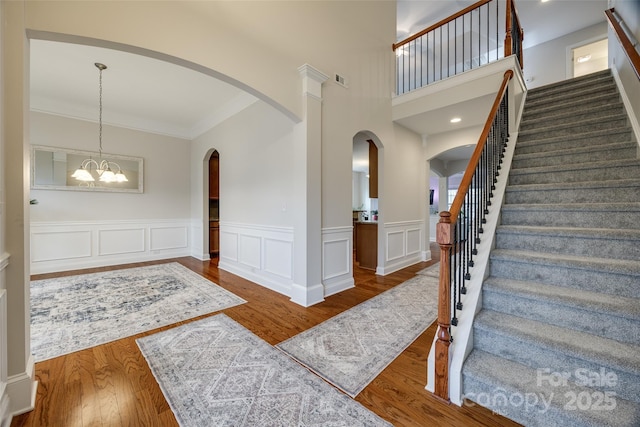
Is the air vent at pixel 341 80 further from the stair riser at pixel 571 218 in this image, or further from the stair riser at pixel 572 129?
the stair riser at pixel 571 218

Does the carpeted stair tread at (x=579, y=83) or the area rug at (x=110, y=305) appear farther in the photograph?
the carpeted stair tread at (x=579, y=83)

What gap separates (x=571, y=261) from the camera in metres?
1.72

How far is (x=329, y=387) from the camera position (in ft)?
5.44

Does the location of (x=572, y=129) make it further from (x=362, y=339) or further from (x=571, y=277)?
(x=362, y=339)

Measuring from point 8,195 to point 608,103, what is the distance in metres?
5.49

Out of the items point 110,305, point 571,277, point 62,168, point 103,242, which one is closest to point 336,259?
point 571,277

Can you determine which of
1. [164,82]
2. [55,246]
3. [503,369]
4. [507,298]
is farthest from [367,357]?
[55,246]

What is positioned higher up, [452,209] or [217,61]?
[217,61]

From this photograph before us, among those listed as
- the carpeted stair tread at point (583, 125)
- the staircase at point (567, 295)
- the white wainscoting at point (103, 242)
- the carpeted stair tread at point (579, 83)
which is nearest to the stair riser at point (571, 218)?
the staircase at point (567, 295)

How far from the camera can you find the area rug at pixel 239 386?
1421 millimetres

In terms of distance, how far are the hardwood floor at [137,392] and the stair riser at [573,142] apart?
2.39 m

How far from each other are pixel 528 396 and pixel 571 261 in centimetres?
96

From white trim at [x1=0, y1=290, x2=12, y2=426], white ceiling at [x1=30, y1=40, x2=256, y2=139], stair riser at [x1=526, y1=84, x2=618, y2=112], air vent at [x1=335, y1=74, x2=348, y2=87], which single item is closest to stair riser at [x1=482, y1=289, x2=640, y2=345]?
white trim at [x1=0, y1=290, x2=12, y2=426]

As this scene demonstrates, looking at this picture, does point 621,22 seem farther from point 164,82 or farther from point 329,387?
Result: point 164,82
